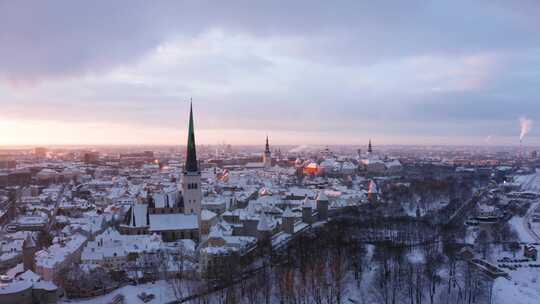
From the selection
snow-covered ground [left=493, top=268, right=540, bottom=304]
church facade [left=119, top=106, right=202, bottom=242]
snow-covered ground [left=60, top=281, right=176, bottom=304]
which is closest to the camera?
snow-covered ground [left=60, top=281, right=176, bottom=304]

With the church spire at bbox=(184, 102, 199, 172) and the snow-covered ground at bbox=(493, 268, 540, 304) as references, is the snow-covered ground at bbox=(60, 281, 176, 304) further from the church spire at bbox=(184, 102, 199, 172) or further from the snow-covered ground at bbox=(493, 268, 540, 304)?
the snow-covered ground at bbox=(493, 268, 540, 304)

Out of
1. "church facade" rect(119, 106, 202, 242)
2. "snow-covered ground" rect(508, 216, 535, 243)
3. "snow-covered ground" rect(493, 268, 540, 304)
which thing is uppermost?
"church facade" rect(119, 106, 202, 242)

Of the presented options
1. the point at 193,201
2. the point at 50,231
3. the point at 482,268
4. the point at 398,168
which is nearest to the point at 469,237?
the point at 482,268

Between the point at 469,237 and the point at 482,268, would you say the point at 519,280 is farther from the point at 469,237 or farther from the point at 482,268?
the point at 469,237

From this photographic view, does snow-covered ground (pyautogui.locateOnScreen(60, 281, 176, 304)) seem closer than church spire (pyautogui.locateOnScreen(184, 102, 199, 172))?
Yes

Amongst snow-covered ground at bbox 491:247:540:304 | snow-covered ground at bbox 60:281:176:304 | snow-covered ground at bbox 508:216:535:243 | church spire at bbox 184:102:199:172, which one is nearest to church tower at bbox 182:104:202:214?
church spire at bbox 184:102:199:172

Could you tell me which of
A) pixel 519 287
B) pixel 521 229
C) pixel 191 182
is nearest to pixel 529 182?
pixel 521 229
